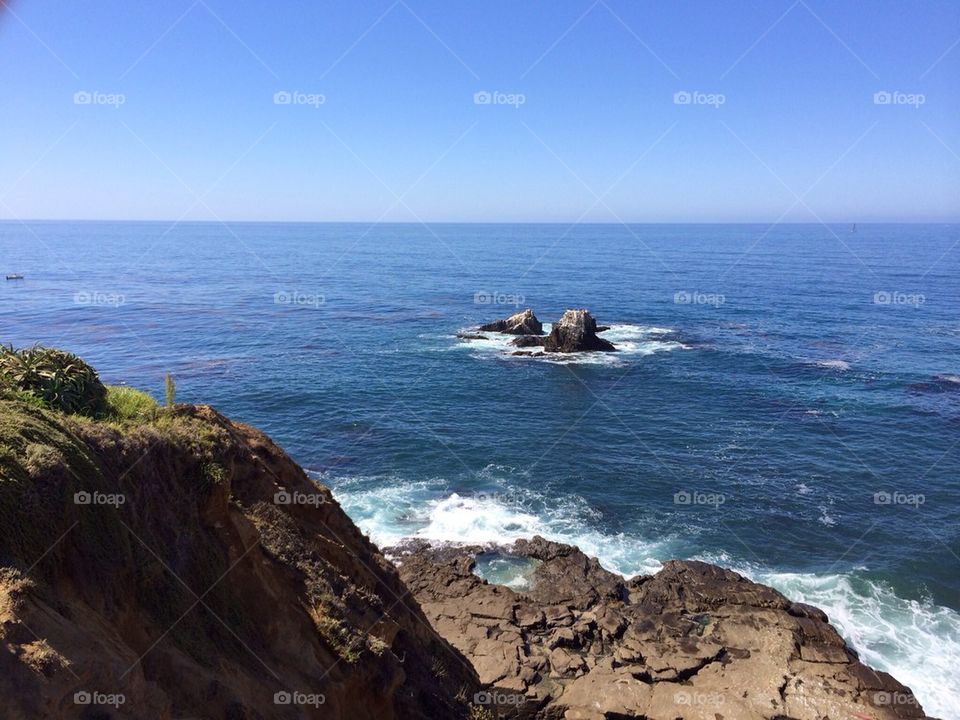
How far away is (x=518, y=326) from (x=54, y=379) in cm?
5673

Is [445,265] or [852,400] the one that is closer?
[852,400]

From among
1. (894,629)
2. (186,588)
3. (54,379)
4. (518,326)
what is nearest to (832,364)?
(518,326)

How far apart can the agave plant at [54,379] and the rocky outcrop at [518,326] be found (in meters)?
55.4

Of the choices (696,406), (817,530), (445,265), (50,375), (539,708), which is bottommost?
(539,708)

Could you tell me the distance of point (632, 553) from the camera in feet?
93.6

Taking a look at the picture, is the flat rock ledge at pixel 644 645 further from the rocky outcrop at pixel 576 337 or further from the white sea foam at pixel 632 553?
the rocky outcrop at pixel 576 337

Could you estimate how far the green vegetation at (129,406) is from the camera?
12445mm

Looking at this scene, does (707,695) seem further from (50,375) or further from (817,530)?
(50,375)

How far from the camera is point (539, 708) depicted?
1988 centimetres

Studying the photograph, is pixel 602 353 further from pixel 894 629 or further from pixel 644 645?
pixel 644 645

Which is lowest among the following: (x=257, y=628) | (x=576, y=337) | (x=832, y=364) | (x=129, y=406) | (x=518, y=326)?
(x=257, y=628)

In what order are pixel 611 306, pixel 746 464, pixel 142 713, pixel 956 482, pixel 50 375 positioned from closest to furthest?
pixel 142 713, pixel 50 375, pixel 956 482, pixel 746 464, pixel 611 306

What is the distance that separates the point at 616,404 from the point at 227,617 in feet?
128

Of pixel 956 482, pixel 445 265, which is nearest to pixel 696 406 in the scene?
pixel 956 482
